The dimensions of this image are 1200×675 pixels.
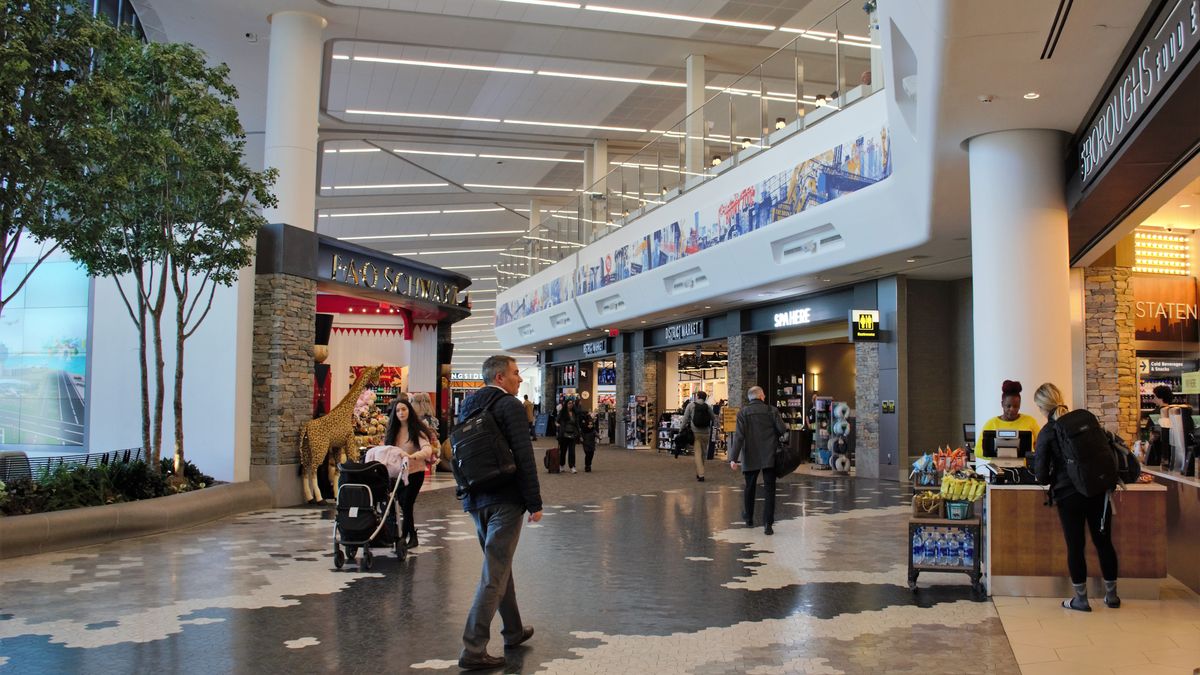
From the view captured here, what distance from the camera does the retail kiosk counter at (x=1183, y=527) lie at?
610 centimetres

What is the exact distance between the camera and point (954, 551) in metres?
6.21

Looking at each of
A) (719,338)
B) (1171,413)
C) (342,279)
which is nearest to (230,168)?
(342,279)

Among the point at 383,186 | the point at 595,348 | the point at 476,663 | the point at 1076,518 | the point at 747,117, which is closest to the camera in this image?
the point at 476,663

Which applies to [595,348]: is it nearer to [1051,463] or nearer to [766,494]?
[766,494]

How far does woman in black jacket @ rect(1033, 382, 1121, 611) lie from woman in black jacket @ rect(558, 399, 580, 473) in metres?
12.1

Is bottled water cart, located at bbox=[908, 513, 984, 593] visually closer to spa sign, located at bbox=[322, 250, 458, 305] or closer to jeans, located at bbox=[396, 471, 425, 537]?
jeans, located at bbox=[396, 471, 425, 537]

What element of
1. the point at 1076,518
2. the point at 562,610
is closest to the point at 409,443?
the point at 562,610

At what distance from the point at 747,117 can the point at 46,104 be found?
10583mm

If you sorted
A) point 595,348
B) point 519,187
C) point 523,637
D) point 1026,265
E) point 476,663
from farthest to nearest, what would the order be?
point 595,348, point 519,187, point 1026,265, point 523,637, point 476,663

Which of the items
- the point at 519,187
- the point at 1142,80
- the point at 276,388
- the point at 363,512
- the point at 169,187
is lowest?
the point at 363,512

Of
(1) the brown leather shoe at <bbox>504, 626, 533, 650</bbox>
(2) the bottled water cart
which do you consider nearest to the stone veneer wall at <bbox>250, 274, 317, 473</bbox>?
(1) the brown leather shoe at <bbox>504, 626, 533, 650</bbox>

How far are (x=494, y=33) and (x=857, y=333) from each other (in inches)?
300

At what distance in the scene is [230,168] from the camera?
995 cm

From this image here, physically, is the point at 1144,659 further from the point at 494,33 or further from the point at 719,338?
the point at 719,338
